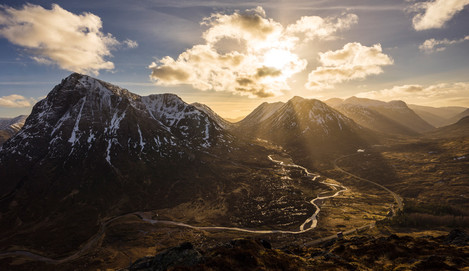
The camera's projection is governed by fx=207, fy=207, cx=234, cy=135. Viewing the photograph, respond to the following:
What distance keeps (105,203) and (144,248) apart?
87290 mm

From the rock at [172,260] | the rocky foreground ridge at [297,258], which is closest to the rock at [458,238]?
the rocky foreground ridge at [297,258]

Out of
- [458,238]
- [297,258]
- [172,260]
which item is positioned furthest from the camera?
[458,238]

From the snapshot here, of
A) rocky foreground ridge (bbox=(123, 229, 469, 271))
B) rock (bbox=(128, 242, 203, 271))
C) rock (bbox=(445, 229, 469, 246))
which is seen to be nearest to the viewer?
rock (bbox=(128, 242, 203, 271))

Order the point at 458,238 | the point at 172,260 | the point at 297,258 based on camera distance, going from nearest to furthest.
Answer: the point at 172,260, the point at 297,258, the point at 458,238

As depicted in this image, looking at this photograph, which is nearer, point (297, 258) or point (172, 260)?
point (172, 260)

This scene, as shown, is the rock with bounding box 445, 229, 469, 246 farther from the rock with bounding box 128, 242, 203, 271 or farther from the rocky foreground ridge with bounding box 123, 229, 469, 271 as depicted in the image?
the rock with bounding box 128, 242, 203, 271

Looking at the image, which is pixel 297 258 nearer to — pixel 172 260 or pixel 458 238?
pixel 172 260

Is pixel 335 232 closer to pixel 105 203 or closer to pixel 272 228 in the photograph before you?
pixel 272 228

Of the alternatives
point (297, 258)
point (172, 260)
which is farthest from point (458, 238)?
point (172, 260)

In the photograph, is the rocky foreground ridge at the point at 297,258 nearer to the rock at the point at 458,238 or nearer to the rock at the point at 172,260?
the rock at the point at 172,260

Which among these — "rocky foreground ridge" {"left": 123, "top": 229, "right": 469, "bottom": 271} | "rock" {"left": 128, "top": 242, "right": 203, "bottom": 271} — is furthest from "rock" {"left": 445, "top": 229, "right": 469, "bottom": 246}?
"rock" {"left": 128, "top": 242, "right": 203, "bottom": 271}

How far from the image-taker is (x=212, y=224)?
481ft

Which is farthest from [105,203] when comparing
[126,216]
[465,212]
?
[465,212]

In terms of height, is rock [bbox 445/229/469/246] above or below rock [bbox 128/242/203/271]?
below
